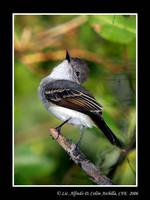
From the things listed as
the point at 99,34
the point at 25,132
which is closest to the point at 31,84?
the point at 25,132

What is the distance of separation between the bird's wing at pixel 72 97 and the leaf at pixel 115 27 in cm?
20

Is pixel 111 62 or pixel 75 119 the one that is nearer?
pixel 75 119

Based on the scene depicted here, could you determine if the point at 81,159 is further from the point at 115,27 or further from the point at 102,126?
the point at 115,27

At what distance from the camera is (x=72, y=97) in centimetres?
169

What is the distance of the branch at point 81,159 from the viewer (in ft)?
5.49

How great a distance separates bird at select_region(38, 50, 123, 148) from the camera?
1660 millimetres

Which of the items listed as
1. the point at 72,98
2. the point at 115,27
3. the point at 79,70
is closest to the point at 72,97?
the point at 72,98

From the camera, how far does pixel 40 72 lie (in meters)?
1.79

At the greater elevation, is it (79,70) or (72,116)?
(79,70)

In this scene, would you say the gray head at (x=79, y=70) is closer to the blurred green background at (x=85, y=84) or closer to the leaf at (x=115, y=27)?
the blurred green background at (x=85, y=84)

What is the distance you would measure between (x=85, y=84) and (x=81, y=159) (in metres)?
0.26
